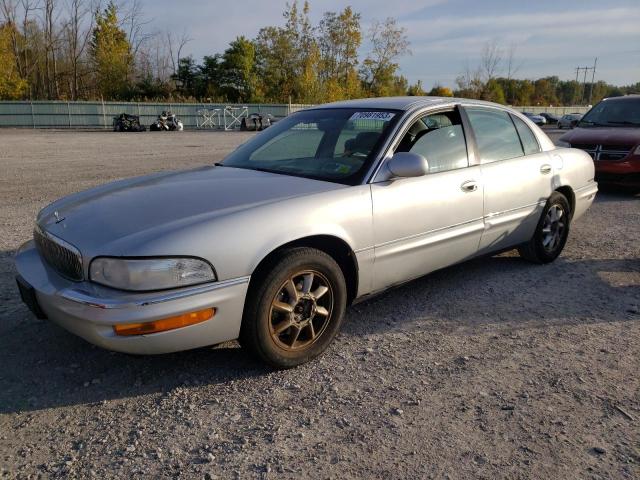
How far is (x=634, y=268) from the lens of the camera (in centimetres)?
482

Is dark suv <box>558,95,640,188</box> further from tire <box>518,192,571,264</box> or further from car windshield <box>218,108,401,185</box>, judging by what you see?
car windshield <box>218,108,401,185</box>

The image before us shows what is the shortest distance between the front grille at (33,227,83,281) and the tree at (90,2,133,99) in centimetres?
5320

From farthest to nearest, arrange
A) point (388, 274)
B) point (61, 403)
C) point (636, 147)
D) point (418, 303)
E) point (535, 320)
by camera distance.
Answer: point (636, 147) → point (418, 303) → point (535, 320) → point (388, 274) → point (61, 403)

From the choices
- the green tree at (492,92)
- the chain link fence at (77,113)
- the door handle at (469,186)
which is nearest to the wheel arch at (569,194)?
the door handle at (469,186)

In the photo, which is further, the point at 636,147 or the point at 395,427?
the point at 636,147

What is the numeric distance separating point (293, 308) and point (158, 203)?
97cm

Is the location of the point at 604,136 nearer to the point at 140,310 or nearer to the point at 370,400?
the point at 370,400

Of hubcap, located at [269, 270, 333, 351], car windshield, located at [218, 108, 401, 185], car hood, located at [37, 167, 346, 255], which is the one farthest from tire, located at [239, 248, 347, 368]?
car windshield, located at [218, 108, 401, 185]

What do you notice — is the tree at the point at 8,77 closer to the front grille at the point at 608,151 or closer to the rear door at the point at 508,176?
the front grille at the point at 608,151

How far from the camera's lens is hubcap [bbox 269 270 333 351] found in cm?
287

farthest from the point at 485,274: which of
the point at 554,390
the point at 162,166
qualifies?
the point at 162,166

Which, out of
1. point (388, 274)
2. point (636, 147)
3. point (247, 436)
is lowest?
point (247, 436)

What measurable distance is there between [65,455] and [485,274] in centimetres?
359

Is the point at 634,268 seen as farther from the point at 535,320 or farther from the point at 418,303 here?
the point at 418,303
